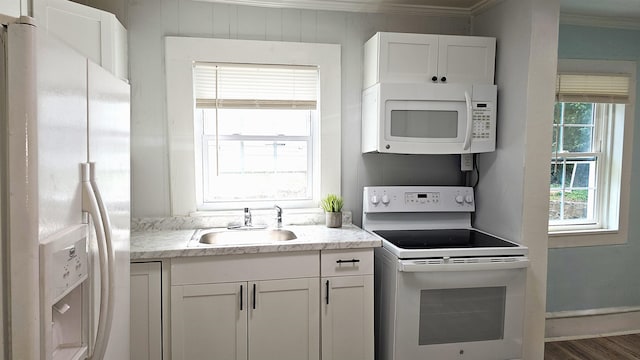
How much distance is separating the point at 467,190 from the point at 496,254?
2.16 ft

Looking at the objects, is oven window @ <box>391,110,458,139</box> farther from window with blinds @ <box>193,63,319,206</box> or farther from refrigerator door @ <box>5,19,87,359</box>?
refrigerator door @ <box>5,19,87,359</box>

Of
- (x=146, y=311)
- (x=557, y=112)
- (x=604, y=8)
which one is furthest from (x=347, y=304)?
(x=604, y=8)

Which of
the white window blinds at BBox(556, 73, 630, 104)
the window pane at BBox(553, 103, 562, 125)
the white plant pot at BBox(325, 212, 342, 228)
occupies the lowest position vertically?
the white plant pot at BBox(325, 212, 342, 228)

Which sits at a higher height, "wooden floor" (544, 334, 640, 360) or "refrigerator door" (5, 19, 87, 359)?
"refrigerator door" (5, 19, 87, 359)

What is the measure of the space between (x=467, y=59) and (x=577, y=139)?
127cm

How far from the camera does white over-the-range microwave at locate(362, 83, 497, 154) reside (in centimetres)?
255

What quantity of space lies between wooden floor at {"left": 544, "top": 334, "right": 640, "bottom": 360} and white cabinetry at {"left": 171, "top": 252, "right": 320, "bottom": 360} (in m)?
1.72

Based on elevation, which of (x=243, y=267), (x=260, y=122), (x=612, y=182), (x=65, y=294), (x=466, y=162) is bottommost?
(x=243, y=267)

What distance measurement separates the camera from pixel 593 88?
3.15 metres

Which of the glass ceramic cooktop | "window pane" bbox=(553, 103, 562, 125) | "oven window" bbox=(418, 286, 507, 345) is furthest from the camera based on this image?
"window pane" bbox=(553, 103, 562, 125)

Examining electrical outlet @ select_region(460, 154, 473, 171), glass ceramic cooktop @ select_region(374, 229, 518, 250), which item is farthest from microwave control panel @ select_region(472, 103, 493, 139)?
glass ceramic cooktop @ select_region(374, 229, 518, 250)

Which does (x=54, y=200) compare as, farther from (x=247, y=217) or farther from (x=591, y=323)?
(x=591, y=323)

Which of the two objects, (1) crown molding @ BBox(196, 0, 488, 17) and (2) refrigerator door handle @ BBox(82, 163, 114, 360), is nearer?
(2) refrigerator door handle @ BBox(82, 163, 114, 360)

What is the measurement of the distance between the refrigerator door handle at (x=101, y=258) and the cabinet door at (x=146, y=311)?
98 cm
